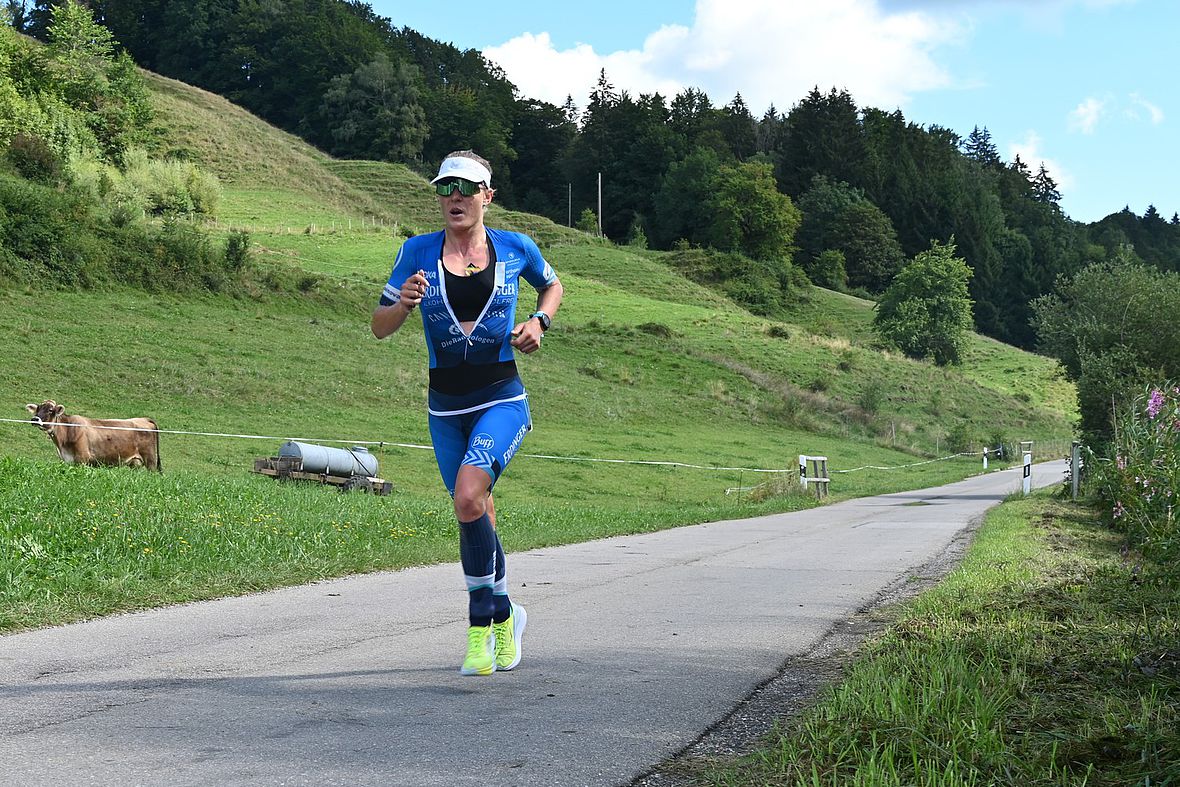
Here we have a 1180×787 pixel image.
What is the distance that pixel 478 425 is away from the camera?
20.3ft

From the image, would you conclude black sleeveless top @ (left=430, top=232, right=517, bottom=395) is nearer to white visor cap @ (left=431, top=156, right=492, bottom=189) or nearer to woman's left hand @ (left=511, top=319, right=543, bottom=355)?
woman's left hand @ (left=511, top=319, right=543, bottom=355)

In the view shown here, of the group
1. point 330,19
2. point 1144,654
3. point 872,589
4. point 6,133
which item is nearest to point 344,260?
point 6,133

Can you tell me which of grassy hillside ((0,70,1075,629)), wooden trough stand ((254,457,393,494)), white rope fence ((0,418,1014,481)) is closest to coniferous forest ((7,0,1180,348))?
grassy hillside ((0,70,1075,629))

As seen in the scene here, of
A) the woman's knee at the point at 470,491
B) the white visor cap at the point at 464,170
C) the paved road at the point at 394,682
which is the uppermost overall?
the white visor cap at the point at 464,170

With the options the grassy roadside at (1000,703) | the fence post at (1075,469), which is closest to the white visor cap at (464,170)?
the grassy roadside at (1000,703)

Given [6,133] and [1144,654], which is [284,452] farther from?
[6,133]

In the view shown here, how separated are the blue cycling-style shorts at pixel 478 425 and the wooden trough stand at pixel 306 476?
581 inches

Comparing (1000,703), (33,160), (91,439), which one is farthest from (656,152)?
(1000,703)

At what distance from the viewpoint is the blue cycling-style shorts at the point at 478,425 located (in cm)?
614

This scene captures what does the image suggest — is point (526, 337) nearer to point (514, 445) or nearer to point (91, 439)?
point (514, 445)

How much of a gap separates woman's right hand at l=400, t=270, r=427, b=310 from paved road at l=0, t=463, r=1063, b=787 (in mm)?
1835

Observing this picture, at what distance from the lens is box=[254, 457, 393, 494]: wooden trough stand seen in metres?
20.7

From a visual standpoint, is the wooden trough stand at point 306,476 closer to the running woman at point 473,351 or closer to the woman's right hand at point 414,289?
the running woman at point 473,351

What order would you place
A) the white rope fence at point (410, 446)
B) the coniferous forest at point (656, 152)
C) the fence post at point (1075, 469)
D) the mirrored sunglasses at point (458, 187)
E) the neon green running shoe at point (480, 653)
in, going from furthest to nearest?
the coniferous forest at point (656, 152) → the fence post at point (1075, 469) → the white rope fence at point (410, 446) → the mirrored sunglasses at point (458, 187) → the neon green running shoe at point (480, 653)
